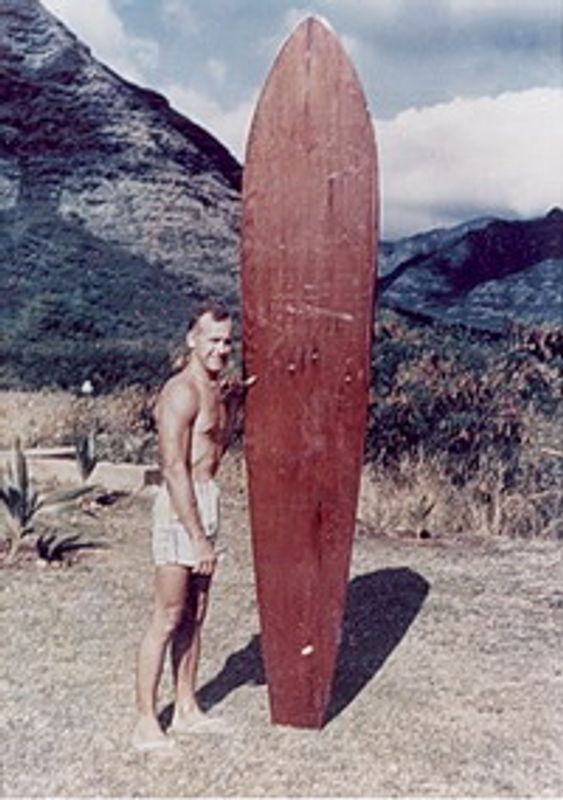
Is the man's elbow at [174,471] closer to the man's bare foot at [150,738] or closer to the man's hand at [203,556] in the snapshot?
the man's hand at [203,556]

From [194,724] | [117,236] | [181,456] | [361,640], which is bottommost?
[361,640]

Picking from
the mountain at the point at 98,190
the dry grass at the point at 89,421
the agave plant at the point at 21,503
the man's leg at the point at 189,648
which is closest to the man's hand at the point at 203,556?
the man's leg at the point at 189,648

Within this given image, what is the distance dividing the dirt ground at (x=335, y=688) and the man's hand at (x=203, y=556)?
724mm

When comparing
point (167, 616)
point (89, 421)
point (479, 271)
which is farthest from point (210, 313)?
point (479, 271)

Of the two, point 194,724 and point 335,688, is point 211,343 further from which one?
point 335,688

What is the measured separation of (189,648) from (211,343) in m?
1.16

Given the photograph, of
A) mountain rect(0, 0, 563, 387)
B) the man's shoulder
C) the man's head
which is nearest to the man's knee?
the man's shoulder

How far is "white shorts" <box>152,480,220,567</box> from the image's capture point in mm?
4582

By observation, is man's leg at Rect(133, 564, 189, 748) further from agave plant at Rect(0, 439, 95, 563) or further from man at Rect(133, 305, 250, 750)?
agave plant at Rect(0, 439, 95, 563)

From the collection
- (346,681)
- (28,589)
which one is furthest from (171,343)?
(346,681)

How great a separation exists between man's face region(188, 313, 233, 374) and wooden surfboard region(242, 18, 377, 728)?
24cm

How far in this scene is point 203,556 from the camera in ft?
14.9

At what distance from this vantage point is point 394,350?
11.5 m

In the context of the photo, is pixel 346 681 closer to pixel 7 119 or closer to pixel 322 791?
pixel 322 791
